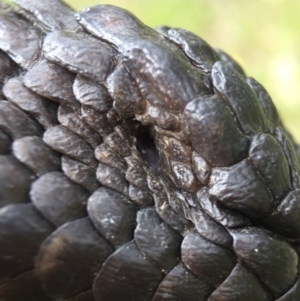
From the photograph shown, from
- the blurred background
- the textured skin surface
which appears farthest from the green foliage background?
the textured skin surface

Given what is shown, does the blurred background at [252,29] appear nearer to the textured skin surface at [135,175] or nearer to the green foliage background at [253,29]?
the green foliage background at [253,29]

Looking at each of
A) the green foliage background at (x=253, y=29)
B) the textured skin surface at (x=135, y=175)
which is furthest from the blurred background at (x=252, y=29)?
the textured skin surface at (x=135, y=175)

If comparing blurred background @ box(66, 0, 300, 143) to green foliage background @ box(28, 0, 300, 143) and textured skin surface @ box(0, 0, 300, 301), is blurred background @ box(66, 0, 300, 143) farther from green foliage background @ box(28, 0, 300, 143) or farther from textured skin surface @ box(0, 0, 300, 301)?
textured skin surface @ box(0, 0, 300, 301)

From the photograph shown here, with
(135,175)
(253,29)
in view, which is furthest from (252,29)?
(135,175)

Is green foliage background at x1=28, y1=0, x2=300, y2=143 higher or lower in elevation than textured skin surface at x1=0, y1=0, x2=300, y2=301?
higher

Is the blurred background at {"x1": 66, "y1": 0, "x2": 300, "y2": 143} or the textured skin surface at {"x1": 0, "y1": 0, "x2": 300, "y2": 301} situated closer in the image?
the textured skin surface at {"x1": 0, "y1": 0, "x2": 300, "y2": 301}
